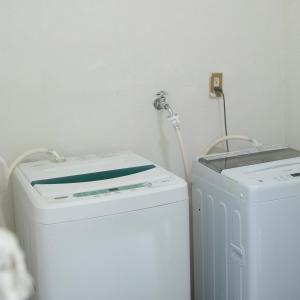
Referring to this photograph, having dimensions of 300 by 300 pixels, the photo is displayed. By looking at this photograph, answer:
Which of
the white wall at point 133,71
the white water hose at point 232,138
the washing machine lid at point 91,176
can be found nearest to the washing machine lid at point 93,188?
the washing machine lid at point 91,176

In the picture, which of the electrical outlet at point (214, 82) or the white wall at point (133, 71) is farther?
the electrical outlet at point (214, 82)

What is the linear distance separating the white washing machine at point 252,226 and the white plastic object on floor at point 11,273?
106 cm

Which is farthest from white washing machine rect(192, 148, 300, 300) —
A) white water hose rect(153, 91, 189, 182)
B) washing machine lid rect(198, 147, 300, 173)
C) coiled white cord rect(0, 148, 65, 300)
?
coiled white cord rect(0, 148, 65, 300)

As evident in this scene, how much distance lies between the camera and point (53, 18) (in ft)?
5.62

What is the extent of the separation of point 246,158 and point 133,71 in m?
0.63

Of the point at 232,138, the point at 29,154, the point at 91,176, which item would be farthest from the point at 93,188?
the point at 232,138

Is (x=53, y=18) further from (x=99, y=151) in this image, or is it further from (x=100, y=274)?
(x=100, y=274)

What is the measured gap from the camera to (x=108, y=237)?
4.13 ft

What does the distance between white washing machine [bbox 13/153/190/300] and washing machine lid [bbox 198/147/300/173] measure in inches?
14.8

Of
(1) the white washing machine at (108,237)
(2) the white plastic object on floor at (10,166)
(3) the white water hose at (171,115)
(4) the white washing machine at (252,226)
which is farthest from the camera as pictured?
(3) the white water hose at (171,115)

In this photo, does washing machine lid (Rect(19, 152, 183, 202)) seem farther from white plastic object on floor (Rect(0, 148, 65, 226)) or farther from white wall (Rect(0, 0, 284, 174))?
white wall (Rect(0, 0, 284, 174))

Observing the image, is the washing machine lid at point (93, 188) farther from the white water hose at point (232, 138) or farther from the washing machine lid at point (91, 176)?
the white water hose at point (232, 138)

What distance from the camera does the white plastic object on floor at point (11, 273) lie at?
50 cm

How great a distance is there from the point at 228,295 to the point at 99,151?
2.66 feet
